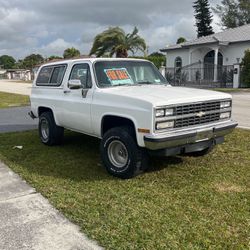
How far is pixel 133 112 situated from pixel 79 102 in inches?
62.2

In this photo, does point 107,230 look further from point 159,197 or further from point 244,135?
point 244,135

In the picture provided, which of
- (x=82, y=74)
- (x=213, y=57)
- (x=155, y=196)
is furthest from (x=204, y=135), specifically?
(x=213, y=57)

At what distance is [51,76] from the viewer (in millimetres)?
7434

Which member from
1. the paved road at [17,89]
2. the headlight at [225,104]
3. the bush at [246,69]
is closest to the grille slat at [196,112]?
the headlight at [225,104]

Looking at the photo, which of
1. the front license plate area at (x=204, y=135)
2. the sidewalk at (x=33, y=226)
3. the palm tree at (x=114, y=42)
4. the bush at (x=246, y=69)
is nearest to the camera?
the sidewalk at (x=33, y=226)

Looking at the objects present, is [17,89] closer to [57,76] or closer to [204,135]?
[57,76]

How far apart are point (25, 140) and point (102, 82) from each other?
3.46 m

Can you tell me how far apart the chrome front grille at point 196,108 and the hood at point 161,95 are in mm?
74

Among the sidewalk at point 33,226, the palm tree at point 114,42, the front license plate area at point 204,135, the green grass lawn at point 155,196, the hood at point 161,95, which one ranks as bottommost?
the sidewalk at point 33,226

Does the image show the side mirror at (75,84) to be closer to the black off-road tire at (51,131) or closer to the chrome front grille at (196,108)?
the black off-road tire at (51,131)

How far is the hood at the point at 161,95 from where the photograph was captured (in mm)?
4805

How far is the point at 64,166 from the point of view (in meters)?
6.10

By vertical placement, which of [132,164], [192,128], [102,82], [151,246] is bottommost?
[151,246]

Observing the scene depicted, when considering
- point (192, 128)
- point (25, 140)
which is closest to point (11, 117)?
point (25, 140)
